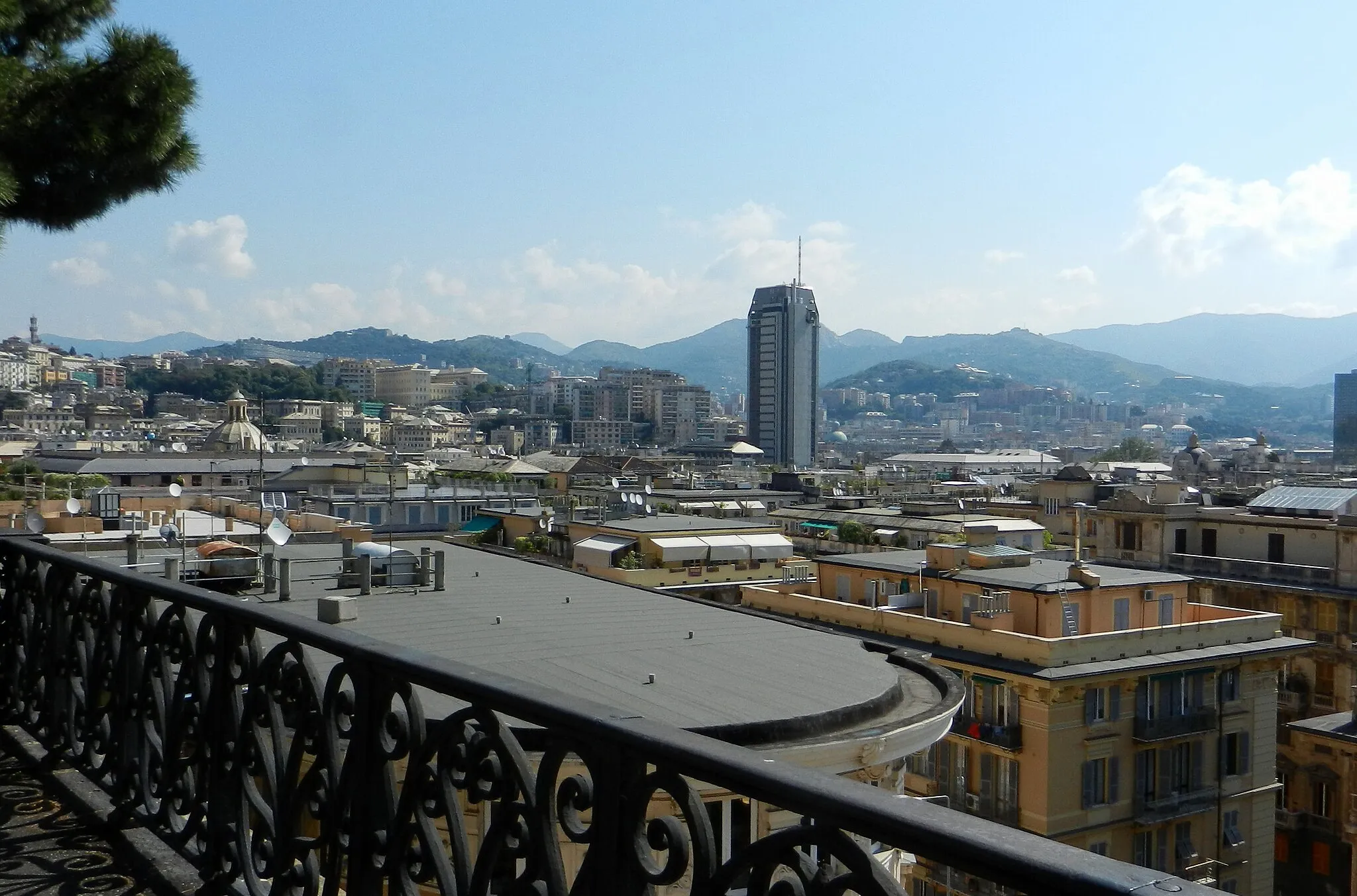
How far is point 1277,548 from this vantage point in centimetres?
3147

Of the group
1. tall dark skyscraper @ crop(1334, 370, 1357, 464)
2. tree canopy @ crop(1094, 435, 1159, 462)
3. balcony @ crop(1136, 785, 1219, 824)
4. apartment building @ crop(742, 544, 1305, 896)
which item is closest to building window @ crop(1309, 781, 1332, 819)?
apartment building @ crop(742, 544, 1305, 896)

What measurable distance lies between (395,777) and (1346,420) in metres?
198

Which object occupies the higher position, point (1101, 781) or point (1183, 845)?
point (1101, 781)

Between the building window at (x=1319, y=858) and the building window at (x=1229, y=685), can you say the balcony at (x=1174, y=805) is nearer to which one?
the building window at (x=1229, y=685)

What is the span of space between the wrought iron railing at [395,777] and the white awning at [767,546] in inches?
962

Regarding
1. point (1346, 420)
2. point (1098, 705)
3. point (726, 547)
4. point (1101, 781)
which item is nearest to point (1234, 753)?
point (1101, 781)

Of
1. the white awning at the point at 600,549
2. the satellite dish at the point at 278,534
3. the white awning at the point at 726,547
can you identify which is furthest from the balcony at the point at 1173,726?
the satellite dish at the point at 278,534

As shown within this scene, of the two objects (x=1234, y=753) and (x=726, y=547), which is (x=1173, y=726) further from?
(x=726, y=547)

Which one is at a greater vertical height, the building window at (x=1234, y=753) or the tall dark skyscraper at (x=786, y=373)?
the tall dark skyscraper at (x=786, y=373)

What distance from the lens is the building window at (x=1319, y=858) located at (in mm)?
23719

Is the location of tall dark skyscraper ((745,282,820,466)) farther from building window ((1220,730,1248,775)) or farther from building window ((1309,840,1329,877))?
building window ((1220,730,1248,775))

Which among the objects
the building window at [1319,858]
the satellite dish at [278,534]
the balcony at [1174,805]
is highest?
the satellite dish at [278,534]

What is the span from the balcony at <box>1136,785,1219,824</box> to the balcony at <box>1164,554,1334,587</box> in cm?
1222

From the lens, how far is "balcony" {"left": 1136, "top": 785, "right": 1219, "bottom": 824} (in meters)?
18.6
